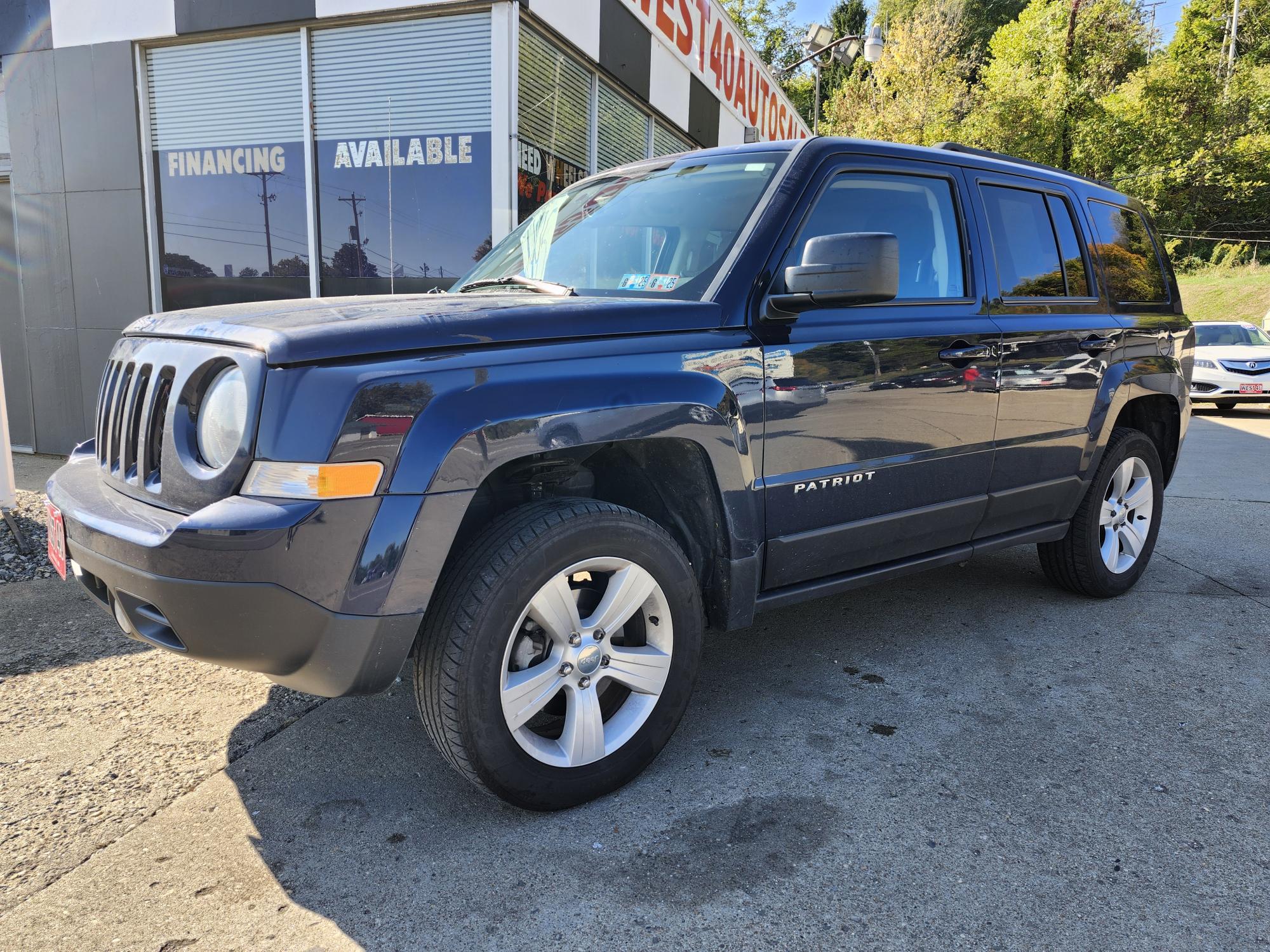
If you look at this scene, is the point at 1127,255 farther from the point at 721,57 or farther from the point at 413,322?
the point at 721,57

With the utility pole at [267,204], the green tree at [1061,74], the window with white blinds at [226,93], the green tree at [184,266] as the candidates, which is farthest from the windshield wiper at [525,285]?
the green tree at [1061,74]

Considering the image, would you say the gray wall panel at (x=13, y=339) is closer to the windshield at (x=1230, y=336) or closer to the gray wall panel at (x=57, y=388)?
the gray wall panel at (x=57, y=388)

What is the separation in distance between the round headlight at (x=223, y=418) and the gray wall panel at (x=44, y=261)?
7126 millimetres

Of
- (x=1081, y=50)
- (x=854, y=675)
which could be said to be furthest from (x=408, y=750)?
(x=1081, y=50)

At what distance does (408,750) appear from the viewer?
281cm

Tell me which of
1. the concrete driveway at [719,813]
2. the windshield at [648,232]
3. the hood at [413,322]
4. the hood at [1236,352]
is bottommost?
the concrete driveway at [719,813]

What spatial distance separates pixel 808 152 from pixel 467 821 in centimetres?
235

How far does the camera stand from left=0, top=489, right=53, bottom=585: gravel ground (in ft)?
14.7

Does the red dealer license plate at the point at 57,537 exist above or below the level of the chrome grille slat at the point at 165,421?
below

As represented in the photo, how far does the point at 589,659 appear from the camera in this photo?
7.97 ft

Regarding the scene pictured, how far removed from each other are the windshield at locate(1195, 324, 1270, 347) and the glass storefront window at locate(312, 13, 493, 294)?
13577 millimetres

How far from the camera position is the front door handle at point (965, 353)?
322 cm

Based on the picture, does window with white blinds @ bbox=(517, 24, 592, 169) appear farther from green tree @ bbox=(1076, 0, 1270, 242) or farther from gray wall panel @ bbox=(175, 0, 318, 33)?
green tree @ bbox=(1076, 0, 1270, 242)

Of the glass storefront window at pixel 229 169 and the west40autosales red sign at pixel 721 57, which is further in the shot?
the west40autosales red sign at pixel 721 57
